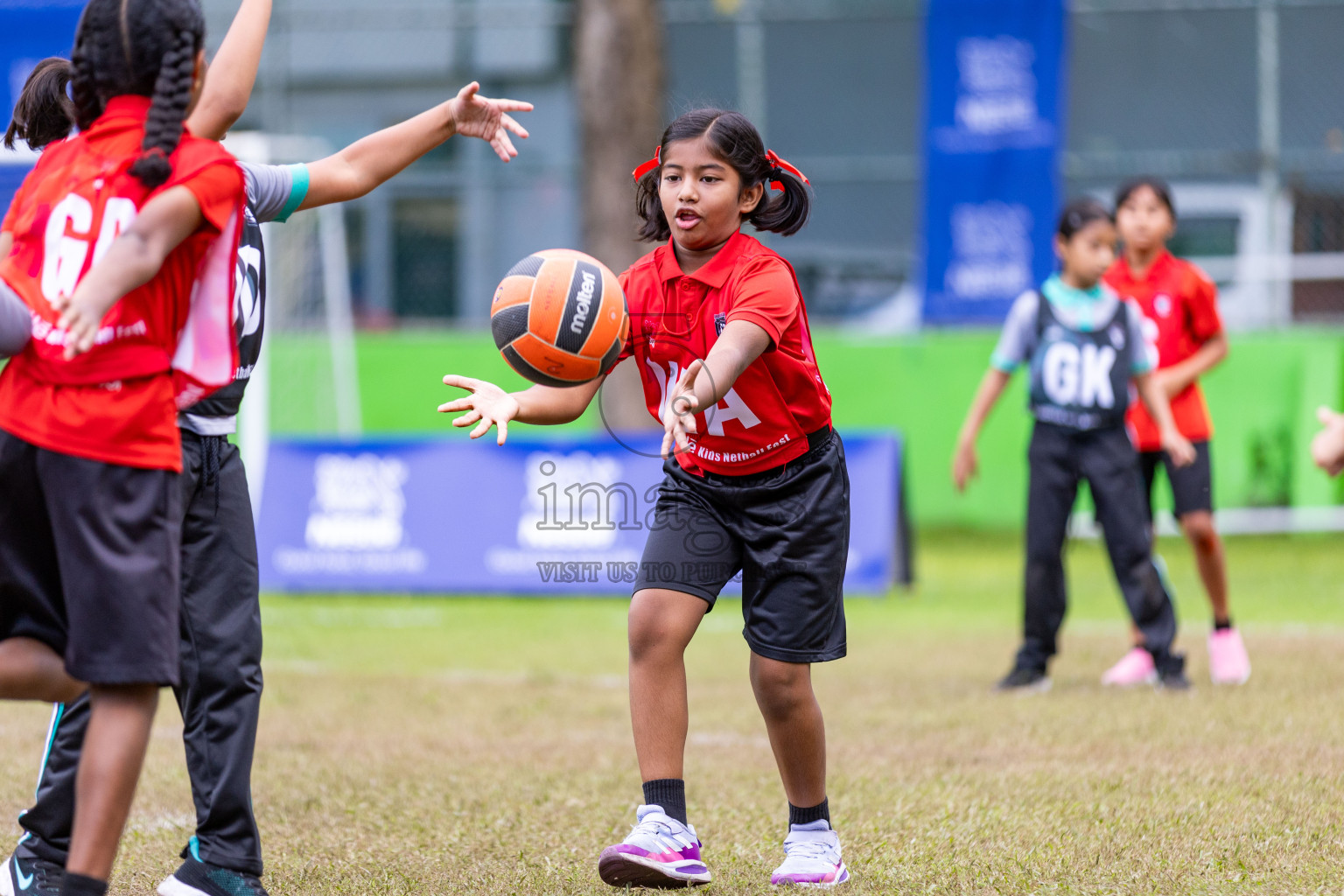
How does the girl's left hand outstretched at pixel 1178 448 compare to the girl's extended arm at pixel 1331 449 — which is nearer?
the girl's extended arm at pixel 1331 449

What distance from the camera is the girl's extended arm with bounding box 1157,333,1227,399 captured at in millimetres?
7430

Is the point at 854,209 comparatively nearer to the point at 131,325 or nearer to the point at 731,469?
the point at 731,469

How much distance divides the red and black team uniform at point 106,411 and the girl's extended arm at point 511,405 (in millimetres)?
620

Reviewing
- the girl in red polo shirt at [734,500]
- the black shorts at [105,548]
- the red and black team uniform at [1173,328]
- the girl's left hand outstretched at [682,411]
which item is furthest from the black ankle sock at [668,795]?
the red and black team uniform at [1173,328]

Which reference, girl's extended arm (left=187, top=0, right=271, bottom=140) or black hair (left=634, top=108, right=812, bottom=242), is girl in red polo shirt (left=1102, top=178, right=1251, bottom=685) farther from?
girl's extended arm (left=187, top=0, right=271, bottom=140)

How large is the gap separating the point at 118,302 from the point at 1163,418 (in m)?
5.18

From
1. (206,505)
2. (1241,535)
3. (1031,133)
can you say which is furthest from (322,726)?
(1241,535)

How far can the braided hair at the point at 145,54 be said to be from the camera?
9.82 ft

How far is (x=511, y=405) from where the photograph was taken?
146 inches

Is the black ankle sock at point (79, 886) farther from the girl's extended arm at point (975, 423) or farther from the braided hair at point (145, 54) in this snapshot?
the girl's extended arm at point (975, 423)

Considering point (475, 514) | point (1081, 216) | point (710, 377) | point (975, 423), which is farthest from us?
point (475, 514)

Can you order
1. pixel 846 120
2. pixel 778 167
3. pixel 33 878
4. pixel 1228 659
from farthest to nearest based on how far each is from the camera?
pixel 846 120, pixel 1228 659, pixel 778 167, pixel 33 878

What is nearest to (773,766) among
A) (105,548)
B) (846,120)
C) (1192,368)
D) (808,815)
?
(808,815)

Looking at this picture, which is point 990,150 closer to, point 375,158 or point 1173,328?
point 1173,328
